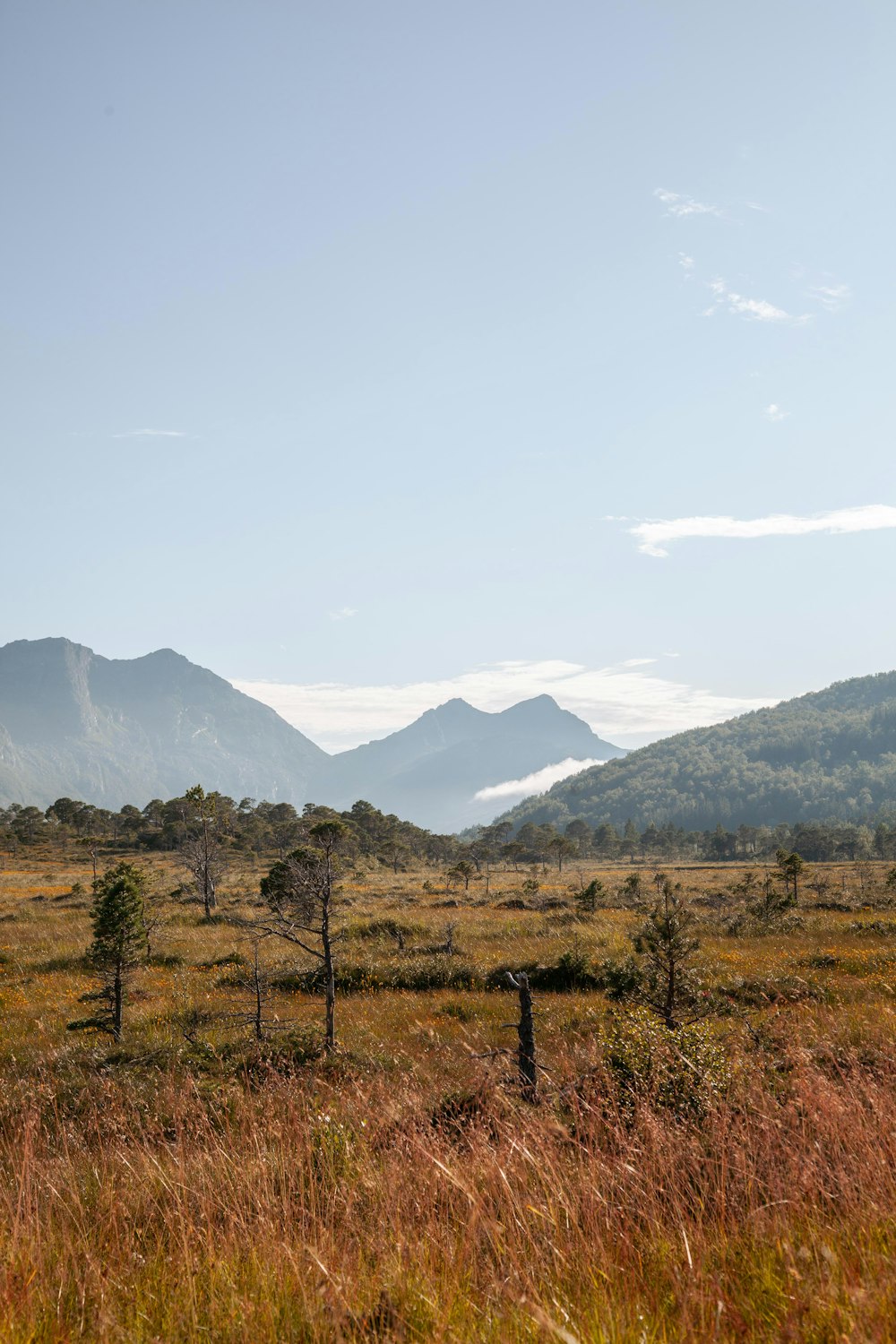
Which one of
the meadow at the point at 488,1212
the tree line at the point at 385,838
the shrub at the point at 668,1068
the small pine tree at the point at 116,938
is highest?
the meadow at the point at 488,1212

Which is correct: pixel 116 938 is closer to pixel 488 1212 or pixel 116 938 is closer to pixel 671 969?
pixel 671 969

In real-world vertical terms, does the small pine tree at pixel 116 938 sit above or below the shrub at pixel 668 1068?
below

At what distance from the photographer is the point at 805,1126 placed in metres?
4.44

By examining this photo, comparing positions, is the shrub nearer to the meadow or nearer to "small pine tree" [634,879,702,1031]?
the meadow

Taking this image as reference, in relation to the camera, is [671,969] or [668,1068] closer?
[668,1068]

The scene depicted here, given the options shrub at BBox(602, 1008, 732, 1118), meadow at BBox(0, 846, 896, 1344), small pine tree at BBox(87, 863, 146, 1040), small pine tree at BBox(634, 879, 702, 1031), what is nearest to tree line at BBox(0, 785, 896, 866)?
small pine tree at BBox(87, 863, 146, 1040)

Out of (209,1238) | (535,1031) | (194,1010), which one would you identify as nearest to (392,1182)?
(209,1238)

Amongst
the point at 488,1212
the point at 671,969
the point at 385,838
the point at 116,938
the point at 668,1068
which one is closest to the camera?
the point at 488,1212

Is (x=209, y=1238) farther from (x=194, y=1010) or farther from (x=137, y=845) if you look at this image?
(x=137, y=845)

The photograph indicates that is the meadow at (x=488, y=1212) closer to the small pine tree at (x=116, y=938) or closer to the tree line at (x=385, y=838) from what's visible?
the small pine tree at (x=116, y=938)

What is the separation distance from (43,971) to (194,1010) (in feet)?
32.0

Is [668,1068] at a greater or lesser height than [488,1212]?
lesser

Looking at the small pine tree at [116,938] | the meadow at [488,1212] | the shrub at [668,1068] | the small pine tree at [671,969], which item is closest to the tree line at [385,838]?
the small pine tree at [116,938]

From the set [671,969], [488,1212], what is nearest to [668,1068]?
[488,1212]
